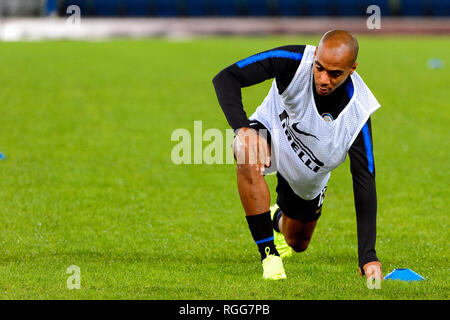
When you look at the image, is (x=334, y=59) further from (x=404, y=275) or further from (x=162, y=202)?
(x=162, y=202)

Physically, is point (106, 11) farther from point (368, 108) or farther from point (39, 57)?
point (368, 108)

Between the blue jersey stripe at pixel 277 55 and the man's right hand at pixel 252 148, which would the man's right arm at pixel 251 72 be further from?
the man's right hand at pixel 252 148

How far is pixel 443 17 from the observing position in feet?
128

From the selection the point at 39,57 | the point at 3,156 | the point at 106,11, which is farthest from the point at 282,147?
the point at 106,11

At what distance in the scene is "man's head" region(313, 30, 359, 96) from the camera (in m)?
4.66

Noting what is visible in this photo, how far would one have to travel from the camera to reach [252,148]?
4668 mm

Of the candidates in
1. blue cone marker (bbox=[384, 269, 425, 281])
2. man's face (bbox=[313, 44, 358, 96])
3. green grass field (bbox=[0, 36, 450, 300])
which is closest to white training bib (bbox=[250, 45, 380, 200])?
man's face (bbox=[313, 44, 358, 96])

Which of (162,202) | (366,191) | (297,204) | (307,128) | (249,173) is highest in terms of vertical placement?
(162,202)

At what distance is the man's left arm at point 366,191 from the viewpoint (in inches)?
194

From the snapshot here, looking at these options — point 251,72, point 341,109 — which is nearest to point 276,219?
point 341,109

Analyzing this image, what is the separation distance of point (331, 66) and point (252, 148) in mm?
698

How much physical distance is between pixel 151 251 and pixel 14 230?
129 centimetres

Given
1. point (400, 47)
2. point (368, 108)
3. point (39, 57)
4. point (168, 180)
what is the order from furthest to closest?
point (400, 47)
point (39, 57)
point (168, 180)
point (368, 108)

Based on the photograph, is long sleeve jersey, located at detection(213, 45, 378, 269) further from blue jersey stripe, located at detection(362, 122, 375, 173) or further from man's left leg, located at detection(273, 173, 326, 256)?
man's left leg, located at detection(273, 173, 326, 256)
